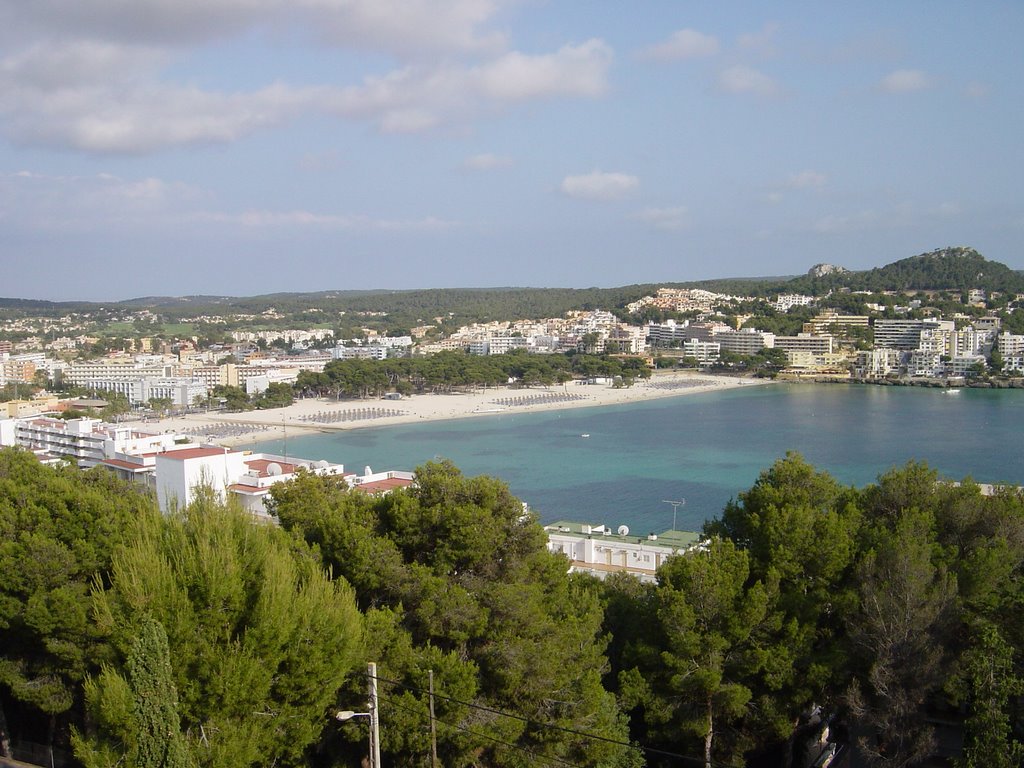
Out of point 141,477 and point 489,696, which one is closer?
point 489,696

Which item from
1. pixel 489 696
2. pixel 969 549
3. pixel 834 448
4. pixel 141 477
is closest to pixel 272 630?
pixel 489 696

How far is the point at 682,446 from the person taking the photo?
85.0 ft

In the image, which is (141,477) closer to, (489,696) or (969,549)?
(489,696)

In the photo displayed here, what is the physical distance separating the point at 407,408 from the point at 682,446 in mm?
13473

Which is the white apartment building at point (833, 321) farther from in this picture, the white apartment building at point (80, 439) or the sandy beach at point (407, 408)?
the white apartment building at point (80, 439)

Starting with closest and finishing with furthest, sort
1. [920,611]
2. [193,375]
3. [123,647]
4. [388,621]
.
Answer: [123,647] < [388,621] < [920,611] < [193,375]

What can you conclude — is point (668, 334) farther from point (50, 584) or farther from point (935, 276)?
point (50, 584)

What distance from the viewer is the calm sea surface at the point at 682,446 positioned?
751 inches

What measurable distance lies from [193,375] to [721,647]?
41.5 meters

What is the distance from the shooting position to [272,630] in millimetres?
4168

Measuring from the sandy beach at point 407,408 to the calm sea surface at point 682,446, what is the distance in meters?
1.24

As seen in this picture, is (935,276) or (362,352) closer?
(362,352)

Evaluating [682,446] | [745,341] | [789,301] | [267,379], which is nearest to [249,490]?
[682,446]

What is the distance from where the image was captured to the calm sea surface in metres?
19.1
